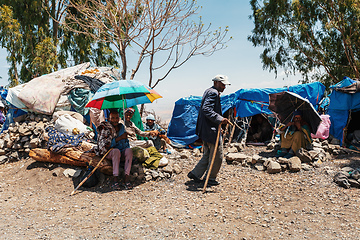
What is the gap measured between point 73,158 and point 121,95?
5.21ft

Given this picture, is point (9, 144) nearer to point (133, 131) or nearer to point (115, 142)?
point (133, 131)

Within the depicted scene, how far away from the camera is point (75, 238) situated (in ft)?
10.2

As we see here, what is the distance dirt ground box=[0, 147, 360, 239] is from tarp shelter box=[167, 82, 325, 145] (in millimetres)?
3911

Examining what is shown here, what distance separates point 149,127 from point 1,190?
3881mm

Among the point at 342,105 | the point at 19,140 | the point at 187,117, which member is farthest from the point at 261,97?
the point at 19,140

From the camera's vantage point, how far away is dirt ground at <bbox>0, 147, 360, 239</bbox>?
3213 millimetres

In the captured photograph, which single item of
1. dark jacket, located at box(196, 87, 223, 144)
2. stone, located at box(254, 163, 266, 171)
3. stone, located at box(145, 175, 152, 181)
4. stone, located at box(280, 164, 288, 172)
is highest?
dark jacket, located at box(196, 87, 223, 144)

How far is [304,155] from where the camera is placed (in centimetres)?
592

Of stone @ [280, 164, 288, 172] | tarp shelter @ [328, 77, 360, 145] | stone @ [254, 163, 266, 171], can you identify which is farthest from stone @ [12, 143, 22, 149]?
tarp shelter @ [328, 77, 360, 145]

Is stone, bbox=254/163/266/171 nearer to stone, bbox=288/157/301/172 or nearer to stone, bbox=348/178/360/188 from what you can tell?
stone, bbox=288/157/301/172

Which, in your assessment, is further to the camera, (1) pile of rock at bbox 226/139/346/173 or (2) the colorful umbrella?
(1) pile of rock at bbox 226/139/346/173

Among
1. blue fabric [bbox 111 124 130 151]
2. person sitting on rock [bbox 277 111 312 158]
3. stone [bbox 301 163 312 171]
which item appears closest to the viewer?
blue fabric [bbox 111 124 130 151]

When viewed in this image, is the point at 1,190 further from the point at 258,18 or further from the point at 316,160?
the point at 258,18

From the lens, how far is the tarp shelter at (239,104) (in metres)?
9.36
